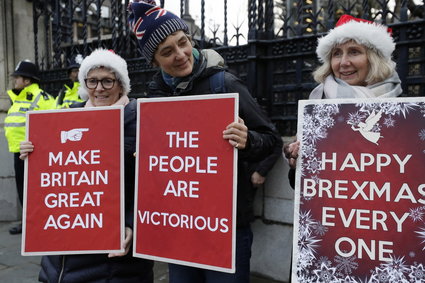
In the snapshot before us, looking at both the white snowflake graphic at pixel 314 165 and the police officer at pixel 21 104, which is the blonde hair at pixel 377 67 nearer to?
the white snowflake graphic at pixel 314 165

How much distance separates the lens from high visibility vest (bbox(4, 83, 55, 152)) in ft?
17.0

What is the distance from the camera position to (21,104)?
17.1ft

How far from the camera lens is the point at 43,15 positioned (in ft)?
21.9

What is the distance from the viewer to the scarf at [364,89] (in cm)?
189

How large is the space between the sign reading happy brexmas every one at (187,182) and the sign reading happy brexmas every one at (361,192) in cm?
33

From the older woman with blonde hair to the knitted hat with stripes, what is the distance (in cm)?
79

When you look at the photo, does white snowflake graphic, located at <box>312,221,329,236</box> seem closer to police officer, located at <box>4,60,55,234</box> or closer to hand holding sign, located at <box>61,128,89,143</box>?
hand holding sign, located at <box>61,128,89,143</box>

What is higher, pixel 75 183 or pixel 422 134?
pixel 422 134

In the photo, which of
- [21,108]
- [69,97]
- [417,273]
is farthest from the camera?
[69,97]

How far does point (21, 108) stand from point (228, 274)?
13.9 feet

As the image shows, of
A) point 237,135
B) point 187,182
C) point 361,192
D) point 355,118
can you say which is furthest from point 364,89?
point 187,182

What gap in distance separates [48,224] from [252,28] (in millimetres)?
2531

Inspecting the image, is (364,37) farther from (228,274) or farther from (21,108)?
(21,108)

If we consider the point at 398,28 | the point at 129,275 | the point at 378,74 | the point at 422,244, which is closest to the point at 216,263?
the point at 129,275
